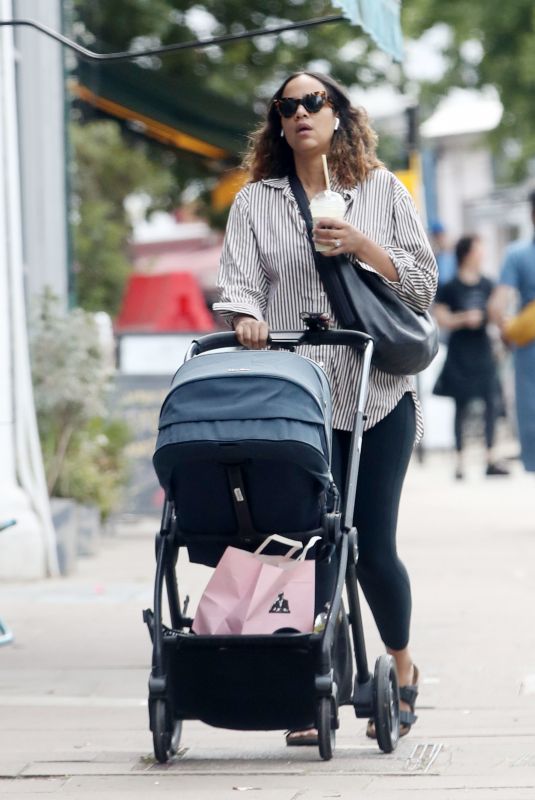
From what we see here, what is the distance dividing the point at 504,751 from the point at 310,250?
1.47m

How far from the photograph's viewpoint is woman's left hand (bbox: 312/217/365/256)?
4.71 meters

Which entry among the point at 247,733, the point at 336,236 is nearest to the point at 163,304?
the point at 247,733

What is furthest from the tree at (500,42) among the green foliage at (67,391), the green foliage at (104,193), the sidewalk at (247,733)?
the sidewalk at (247,733)

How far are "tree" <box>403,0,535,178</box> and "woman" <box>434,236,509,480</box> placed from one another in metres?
9.45

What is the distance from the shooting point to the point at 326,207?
471 centimetres

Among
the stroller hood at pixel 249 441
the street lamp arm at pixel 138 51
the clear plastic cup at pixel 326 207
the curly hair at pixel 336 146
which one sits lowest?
the stroller hood at pixel 249 441

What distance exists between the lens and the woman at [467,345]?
14.6 metres

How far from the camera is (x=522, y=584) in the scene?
334 inches

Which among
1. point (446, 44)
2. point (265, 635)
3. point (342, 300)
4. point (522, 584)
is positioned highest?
point (446, 44)

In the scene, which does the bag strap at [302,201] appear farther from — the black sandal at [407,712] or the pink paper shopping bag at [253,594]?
the black sandal at [407,712]

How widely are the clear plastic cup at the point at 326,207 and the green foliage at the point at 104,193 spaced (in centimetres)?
1417

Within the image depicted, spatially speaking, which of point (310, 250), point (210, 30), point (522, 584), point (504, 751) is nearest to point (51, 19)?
point (522, 584)

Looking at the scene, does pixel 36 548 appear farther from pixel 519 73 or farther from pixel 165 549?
pixel 519 73

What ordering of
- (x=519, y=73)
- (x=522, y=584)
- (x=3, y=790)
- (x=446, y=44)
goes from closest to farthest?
(x=3, y=790) < (x=522, y=584) < (x=519, y=73) < (x=446, y=44)
